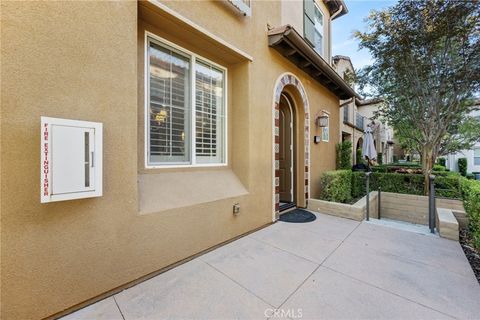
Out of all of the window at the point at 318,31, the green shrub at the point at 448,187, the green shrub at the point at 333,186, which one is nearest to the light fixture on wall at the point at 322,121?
the green shrub at the point at 333,186

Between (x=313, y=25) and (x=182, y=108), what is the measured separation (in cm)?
581

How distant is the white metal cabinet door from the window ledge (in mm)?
753

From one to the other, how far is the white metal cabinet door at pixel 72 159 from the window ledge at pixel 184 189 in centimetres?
75

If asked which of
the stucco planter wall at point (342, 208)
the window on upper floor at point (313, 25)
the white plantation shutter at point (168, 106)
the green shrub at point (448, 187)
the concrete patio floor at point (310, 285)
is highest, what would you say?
the window on upper floor at point (313, 25)

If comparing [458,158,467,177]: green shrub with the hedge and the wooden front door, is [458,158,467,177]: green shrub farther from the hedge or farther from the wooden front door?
the wooden front door

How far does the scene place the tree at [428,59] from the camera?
5215 millimetres

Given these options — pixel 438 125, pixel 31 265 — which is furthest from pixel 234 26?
pixel 438 125

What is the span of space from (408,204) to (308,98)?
447 centimetres

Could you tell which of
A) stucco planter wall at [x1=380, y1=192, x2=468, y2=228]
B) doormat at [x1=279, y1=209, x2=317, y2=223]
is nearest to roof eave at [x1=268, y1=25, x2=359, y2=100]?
doormat at [x1=279, y1=209, x2=317, y2=223]

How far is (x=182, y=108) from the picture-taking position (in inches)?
134

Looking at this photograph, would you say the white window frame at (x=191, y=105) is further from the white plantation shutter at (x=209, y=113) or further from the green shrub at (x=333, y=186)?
the green shrub at (x=333, y=186)

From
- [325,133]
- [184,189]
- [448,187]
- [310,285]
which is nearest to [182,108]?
[184,189]

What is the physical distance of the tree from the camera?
17.1 ft

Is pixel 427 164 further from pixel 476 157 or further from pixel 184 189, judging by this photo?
pixel 476 157
